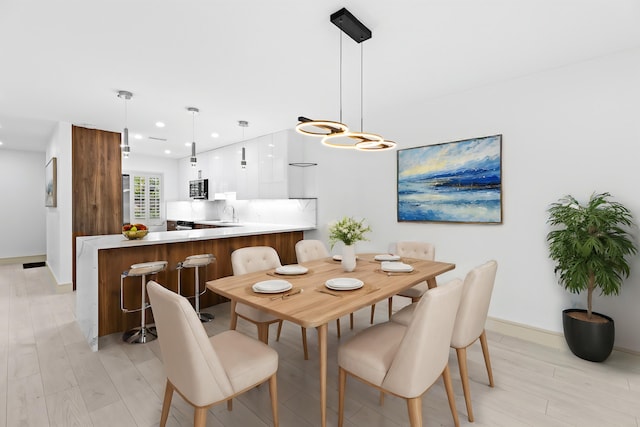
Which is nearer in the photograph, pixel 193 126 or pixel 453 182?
pixel 453 182

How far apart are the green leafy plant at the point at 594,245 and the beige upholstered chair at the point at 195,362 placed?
8.34ft

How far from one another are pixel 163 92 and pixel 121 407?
3.01 m

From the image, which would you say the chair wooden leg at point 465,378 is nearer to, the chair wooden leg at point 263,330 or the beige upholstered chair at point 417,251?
the beige upholstered chair at point 417,251

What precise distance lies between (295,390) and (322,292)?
2.70 ft

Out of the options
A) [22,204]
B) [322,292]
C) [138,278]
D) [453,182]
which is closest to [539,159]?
[453,182]

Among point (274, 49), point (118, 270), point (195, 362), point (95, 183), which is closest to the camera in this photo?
point (195, 362)

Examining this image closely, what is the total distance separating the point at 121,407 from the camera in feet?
6.30

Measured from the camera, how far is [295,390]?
2102 mm

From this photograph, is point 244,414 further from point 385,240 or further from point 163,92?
point 163,92

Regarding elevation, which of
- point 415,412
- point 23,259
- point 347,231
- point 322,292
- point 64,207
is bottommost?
point 23,259

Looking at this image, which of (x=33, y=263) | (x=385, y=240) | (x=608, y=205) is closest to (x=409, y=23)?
(x=608, y=205)

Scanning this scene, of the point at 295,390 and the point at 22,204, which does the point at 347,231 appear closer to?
the point at 295,390

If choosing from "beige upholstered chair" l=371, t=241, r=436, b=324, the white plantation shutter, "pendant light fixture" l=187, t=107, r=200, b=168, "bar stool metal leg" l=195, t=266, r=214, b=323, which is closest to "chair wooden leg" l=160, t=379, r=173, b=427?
"bar stool metal leg" l=195, t=266, r=214, b=323

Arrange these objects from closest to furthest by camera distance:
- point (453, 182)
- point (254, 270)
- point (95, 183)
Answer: point (254, 270) < point (453, 182) < point (95, 183)
